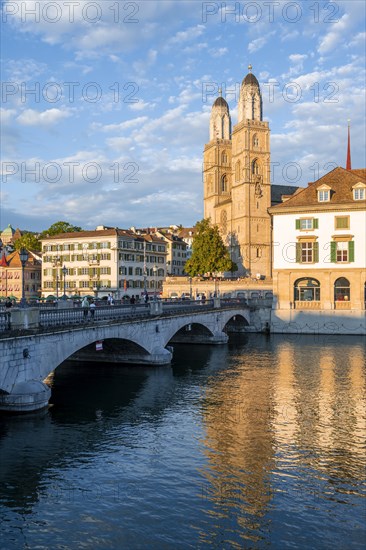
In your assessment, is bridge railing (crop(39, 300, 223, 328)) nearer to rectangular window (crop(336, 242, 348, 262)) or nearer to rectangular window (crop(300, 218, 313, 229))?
rectangular window (crop(300, 218, 313, 229))

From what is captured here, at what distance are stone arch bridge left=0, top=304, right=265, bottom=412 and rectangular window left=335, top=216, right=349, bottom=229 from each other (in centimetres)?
2041

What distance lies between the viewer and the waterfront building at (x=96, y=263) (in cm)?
9950

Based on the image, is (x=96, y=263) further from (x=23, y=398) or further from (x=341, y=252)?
(x=23, y=398)

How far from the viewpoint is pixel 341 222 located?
6419 cm

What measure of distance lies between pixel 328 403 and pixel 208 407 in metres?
6.85

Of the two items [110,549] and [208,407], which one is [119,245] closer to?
[208,407]

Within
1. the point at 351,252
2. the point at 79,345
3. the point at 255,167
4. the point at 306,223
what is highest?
the point at 255,167

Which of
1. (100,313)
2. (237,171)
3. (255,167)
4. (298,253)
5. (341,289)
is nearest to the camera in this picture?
(100,313)

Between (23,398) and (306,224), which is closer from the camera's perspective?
(23,398)

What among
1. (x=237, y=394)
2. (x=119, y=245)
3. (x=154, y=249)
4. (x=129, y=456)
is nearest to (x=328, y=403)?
(x=237, y=394)

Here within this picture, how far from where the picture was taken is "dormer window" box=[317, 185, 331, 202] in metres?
64.9

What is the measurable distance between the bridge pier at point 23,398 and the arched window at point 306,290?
156 feet

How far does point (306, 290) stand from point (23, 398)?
49.2 meters

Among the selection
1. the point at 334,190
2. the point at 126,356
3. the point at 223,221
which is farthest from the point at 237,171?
the point at 126,356
